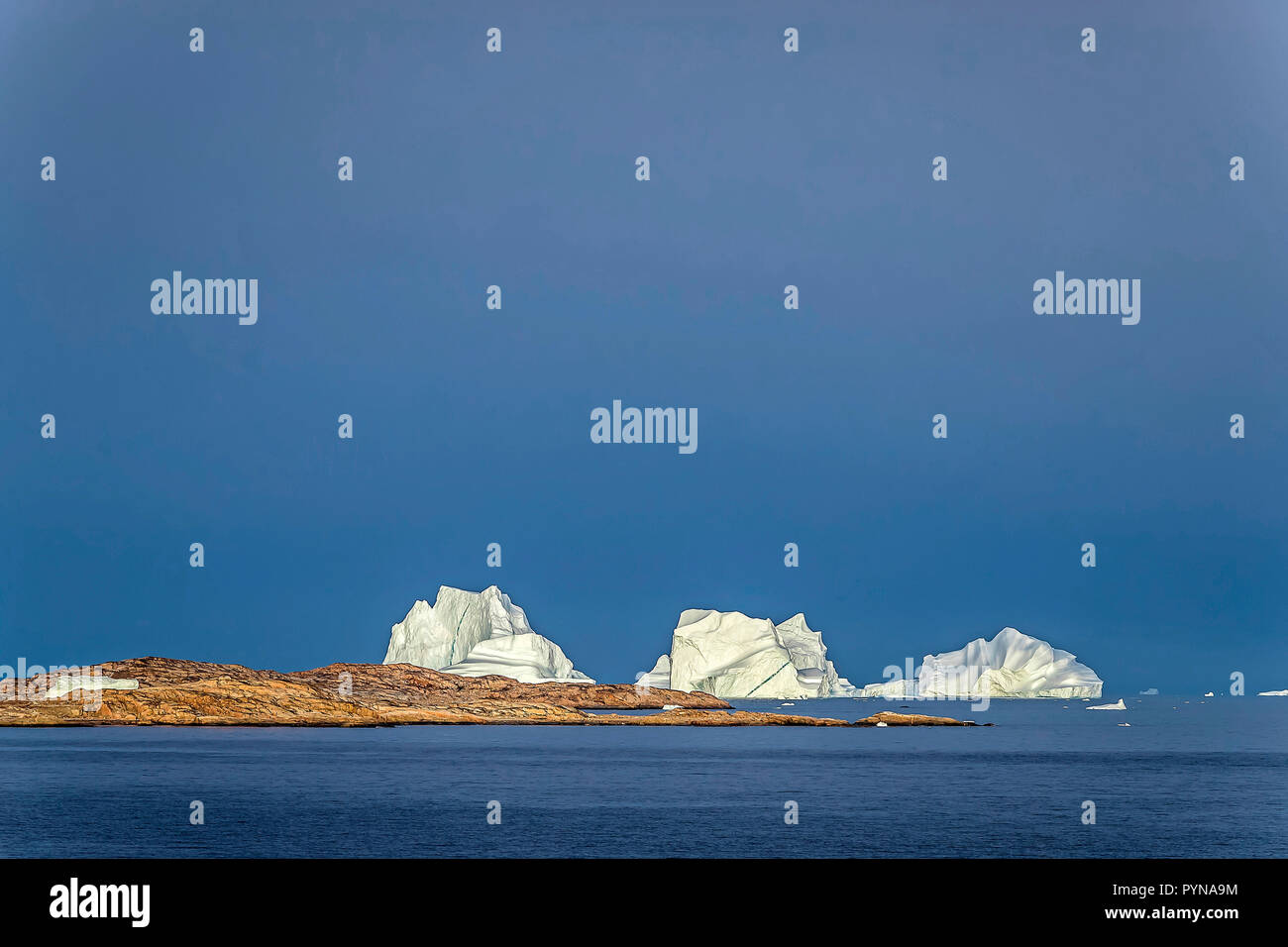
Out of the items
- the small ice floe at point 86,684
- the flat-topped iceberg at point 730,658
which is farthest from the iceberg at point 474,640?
the small ice floe at point 86,684

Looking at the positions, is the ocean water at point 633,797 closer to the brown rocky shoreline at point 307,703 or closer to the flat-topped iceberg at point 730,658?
the brown rocky shoreline at point 307,703

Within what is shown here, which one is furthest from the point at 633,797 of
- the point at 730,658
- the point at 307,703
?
the point at 730,658

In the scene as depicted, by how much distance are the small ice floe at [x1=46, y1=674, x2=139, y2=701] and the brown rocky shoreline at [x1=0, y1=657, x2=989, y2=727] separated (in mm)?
612

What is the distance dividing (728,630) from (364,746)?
3205 inches

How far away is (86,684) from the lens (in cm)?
12462

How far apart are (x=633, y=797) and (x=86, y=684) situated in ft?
301

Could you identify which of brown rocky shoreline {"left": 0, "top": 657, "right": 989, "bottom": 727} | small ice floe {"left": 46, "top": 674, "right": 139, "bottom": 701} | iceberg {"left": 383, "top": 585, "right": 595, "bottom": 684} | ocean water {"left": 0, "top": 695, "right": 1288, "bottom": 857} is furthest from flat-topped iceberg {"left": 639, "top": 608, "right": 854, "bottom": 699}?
small ice floe {"left": 46, "top": 674, "right": 139, "bottom": 701}

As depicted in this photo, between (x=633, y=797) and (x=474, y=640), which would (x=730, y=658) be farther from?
(x=633, y=797)

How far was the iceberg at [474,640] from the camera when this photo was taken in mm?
164125

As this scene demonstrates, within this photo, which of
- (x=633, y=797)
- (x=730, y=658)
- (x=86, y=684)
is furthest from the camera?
(x=730, y=658)

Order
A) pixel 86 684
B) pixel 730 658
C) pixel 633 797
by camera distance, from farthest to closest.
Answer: pixel 730 658 → pixel 86 684 → pixel 633 797

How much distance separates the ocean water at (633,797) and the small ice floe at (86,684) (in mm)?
25400

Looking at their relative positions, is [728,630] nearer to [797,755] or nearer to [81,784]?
[797,755]
